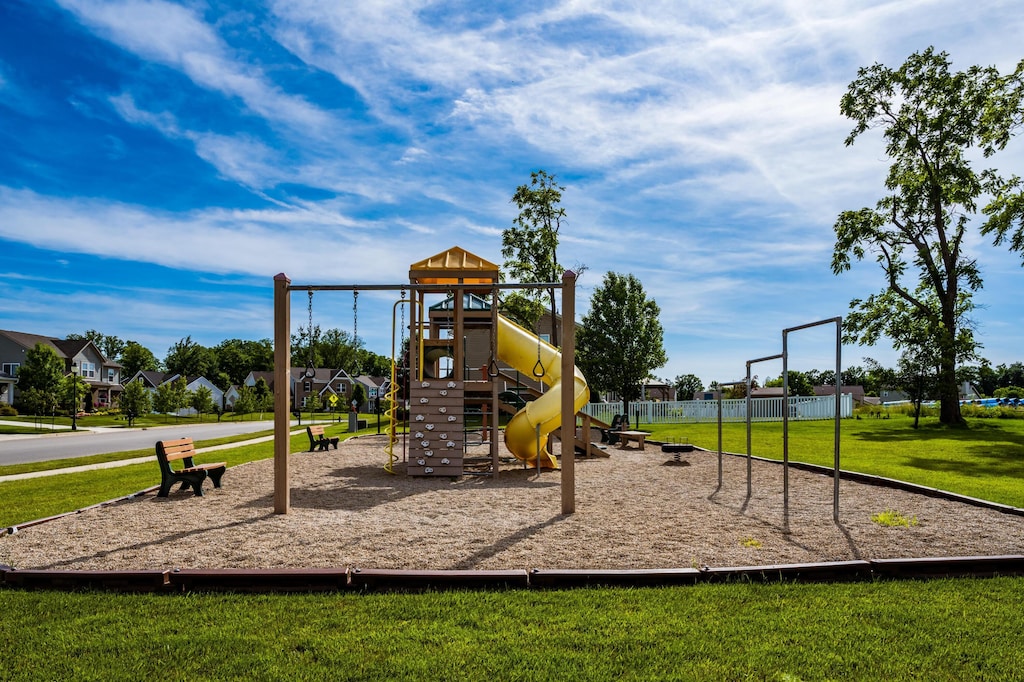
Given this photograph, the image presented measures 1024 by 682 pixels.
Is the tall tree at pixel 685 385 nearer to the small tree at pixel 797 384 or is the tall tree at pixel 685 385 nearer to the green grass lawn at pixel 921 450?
the small tree at pixel 797 384

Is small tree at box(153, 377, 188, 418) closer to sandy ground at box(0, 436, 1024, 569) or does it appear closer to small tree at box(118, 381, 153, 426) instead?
small tree at box(118, 381, 153, 426)

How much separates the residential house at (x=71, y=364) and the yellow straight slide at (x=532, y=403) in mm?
52847

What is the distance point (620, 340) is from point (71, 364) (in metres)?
44.6

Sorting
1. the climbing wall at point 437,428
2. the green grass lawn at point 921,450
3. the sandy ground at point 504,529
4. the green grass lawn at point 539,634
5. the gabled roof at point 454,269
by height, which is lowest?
the green grass lawn at point 921,450

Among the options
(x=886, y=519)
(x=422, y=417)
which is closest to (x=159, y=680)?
(x=886, y=519)

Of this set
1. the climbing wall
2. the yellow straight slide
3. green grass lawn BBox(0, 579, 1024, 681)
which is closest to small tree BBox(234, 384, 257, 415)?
the yellow straight slide

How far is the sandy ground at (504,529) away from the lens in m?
7.07

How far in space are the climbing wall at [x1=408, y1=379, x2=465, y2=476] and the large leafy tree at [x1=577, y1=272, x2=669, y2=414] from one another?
105ft

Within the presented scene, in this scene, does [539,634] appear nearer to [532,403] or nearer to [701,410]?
[532,403]

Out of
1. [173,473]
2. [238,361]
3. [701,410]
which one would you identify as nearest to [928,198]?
[701,410]

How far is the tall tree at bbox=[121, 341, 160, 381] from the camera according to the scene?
120 meters

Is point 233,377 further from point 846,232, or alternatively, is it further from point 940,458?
point 940,458

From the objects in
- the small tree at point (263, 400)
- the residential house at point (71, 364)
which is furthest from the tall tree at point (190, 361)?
the small tree at point (263, 400)

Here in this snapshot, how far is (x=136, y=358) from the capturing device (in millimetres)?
120938
